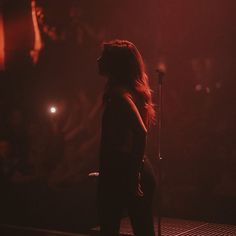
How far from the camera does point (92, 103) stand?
262 inches

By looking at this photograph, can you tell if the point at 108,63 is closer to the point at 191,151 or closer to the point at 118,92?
the point at 118,92

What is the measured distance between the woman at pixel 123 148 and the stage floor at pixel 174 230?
2.08 meters

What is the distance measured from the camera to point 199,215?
5.95 metres

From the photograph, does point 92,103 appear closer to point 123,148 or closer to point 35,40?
point 35,40

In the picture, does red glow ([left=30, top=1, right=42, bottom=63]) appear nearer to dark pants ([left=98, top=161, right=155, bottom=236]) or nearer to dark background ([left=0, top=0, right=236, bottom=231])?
dark background ([left=0, top=0, right=236, bottom=231])

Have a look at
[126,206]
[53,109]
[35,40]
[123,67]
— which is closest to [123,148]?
[126,206]

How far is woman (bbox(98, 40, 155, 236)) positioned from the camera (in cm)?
322

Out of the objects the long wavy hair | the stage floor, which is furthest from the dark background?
the long wavy hair

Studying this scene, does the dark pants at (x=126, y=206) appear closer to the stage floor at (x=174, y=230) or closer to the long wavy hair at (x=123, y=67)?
the long wavy hair at (x=123, y=67)

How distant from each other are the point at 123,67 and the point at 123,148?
1.79 ft

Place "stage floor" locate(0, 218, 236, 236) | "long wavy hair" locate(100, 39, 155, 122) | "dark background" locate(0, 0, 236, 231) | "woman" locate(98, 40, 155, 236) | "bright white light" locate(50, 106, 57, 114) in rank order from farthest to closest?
"bright white light" locate(50, 106, 57, 114) → "dark background" locate(0, 0, 236, 231) → "stage floor" locate(0, 218, 236, 236) → "long wavy hair" locate(100, 39, 155, 122) → "woman" locate(98, 40, 155, 236)

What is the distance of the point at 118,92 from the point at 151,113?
38cm

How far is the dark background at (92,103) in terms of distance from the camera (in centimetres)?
581

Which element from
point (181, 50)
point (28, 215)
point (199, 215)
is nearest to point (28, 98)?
point (28, 215)
